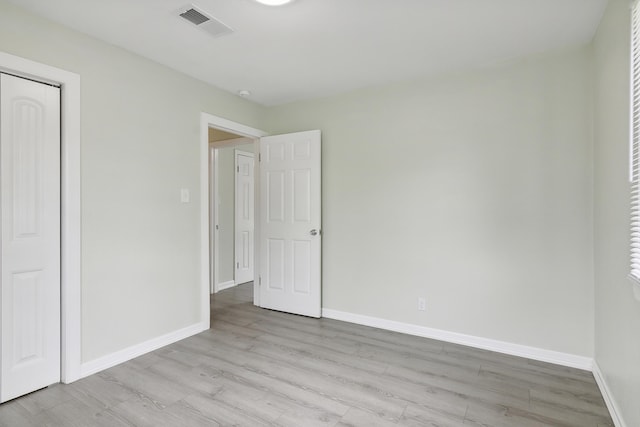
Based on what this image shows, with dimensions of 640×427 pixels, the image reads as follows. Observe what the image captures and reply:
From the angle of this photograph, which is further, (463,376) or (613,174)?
(463,376)

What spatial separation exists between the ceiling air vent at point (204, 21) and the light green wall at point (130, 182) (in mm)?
811

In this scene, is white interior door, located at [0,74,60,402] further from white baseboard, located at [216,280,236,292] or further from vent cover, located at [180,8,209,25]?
white baseboard, located at [216,280,236,292]

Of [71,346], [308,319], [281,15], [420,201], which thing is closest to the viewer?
[281,15]

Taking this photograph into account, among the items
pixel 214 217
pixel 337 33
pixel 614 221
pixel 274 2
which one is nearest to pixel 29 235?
pixel 274 2

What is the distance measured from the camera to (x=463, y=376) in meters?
2.41

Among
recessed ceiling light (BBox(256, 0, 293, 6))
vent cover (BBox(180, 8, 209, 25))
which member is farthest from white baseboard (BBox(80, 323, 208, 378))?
recessed ceiling light (BBox(256, 0, 293, 6))

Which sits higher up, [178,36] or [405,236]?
[178,36]

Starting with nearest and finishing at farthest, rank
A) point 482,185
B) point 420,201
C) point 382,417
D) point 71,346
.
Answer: point 382,417 → point 71,346 → point 482,185 → point 420,201

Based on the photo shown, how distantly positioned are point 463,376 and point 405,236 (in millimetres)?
1286

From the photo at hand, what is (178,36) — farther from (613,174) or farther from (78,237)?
(613,174)

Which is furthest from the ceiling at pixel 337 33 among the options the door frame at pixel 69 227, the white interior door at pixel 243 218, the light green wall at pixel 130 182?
the white interior door at pixel 243 218

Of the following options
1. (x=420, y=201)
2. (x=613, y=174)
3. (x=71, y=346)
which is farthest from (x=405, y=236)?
(x=71, y=346)

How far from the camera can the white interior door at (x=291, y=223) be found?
3658mm

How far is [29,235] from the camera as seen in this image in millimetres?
2141
